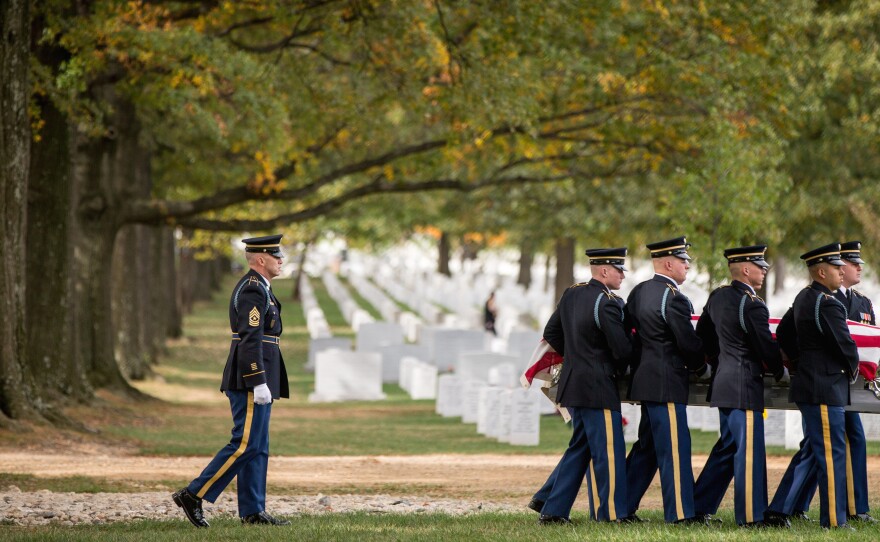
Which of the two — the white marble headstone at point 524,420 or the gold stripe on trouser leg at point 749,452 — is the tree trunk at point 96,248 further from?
the gold stripe on trouser leg at point 749,452

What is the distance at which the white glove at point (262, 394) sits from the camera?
913 cm

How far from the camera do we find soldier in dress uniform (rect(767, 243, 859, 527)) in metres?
8.94

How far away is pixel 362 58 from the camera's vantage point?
20.9 m

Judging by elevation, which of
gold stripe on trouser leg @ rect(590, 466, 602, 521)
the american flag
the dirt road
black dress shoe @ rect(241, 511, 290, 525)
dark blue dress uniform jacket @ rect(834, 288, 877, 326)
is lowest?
the dirt road

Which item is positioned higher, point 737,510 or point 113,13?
point 113,13

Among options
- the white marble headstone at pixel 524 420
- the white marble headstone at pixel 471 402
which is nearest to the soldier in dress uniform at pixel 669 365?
the white marble headstone at pixel 524 420

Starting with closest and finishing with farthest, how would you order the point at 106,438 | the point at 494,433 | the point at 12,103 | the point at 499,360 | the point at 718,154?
1. the point at 12,103
2. the point at 106,438
3. the point at 494,433
4. the point at 718,154
5. the point at 499,360

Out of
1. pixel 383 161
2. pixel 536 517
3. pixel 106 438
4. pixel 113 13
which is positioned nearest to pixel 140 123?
pixel 383 161

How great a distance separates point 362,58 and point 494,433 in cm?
633

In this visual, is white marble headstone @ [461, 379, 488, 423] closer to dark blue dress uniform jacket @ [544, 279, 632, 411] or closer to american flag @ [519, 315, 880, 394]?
american flag @ [519, 315, 880, 394]

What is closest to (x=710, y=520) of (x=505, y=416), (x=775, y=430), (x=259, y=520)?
(x=259, y=520)

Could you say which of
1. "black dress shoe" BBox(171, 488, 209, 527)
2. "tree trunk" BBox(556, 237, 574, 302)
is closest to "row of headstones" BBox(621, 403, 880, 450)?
"black dress shoe" BBox(171, 488, 209, 527)

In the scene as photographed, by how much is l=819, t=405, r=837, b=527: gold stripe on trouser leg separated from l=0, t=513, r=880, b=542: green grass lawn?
→ 0.17m

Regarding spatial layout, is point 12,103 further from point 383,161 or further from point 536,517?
point 383,161
